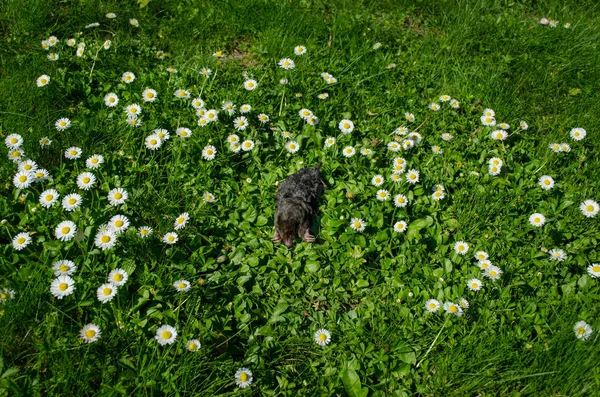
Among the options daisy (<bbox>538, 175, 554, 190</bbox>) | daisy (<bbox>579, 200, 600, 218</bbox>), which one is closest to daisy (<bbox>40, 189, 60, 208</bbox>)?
daisy (<bbox>538, 175, 554, 190</bbox>)

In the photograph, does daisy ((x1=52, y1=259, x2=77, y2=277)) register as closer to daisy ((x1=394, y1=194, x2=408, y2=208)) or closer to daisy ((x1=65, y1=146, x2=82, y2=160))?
daisy ((x1=65, y1=146, x2=82, y2=160))

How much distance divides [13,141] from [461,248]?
3.09m

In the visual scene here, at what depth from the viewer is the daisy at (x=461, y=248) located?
3.35m

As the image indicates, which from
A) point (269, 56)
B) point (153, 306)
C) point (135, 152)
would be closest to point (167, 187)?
point (135, 152)

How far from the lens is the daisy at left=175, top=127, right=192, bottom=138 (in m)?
3.81

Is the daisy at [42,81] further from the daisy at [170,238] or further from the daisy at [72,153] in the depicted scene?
the daisy at [170,238]

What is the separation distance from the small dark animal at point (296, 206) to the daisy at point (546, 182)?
168 cm

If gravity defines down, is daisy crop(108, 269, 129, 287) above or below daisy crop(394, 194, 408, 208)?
above

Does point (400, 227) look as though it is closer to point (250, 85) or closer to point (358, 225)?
point (358, 225)

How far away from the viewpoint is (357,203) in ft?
11.8

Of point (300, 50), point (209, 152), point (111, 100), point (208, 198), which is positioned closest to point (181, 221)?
point (208, 198)

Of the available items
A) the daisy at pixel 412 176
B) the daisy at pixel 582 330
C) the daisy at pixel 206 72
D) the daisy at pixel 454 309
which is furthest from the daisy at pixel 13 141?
the daisy at pixel 582 330

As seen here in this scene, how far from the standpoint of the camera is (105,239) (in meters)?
2.93

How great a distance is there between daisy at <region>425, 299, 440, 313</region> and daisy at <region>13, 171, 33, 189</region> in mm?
2575
